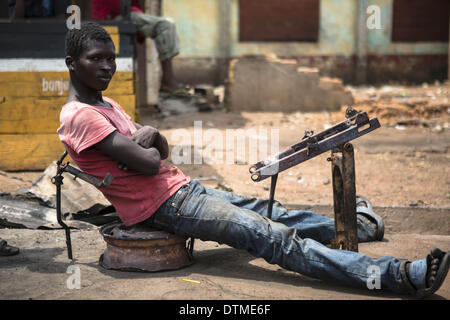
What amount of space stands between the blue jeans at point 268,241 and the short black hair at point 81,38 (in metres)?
0.91

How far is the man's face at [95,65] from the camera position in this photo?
3090 millimetres

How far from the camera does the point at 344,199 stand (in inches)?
132

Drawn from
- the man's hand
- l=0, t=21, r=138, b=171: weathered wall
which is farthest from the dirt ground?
the man's hand

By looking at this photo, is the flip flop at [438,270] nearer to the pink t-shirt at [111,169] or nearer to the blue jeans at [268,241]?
the blue jeans at [268,241]

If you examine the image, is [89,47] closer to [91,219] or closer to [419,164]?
[91,219]

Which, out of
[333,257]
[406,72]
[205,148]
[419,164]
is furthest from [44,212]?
[406,72]

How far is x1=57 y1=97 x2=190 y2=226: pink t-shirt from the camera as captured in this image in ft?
9.78

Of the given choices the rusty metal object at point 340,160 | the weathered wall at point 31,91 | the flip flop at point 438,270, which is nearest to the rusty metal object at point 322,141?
the rusty metal object at point 340,160

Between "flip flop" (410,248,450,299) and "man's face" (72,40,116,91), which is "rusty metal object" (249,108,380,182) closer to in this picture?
"flip flop" (410,248,450,299)

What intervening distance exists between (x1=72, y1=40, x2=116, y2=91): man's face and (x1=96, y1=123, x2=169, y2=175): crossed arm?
0.34 m

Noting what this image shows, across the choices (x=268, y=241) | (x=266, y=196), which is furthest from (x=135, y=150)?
(x=266, y=196)

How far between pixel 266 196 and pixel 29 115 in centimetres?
256

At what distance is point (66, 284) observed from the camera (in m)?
3.04

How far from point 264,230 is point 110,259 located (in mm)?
879
